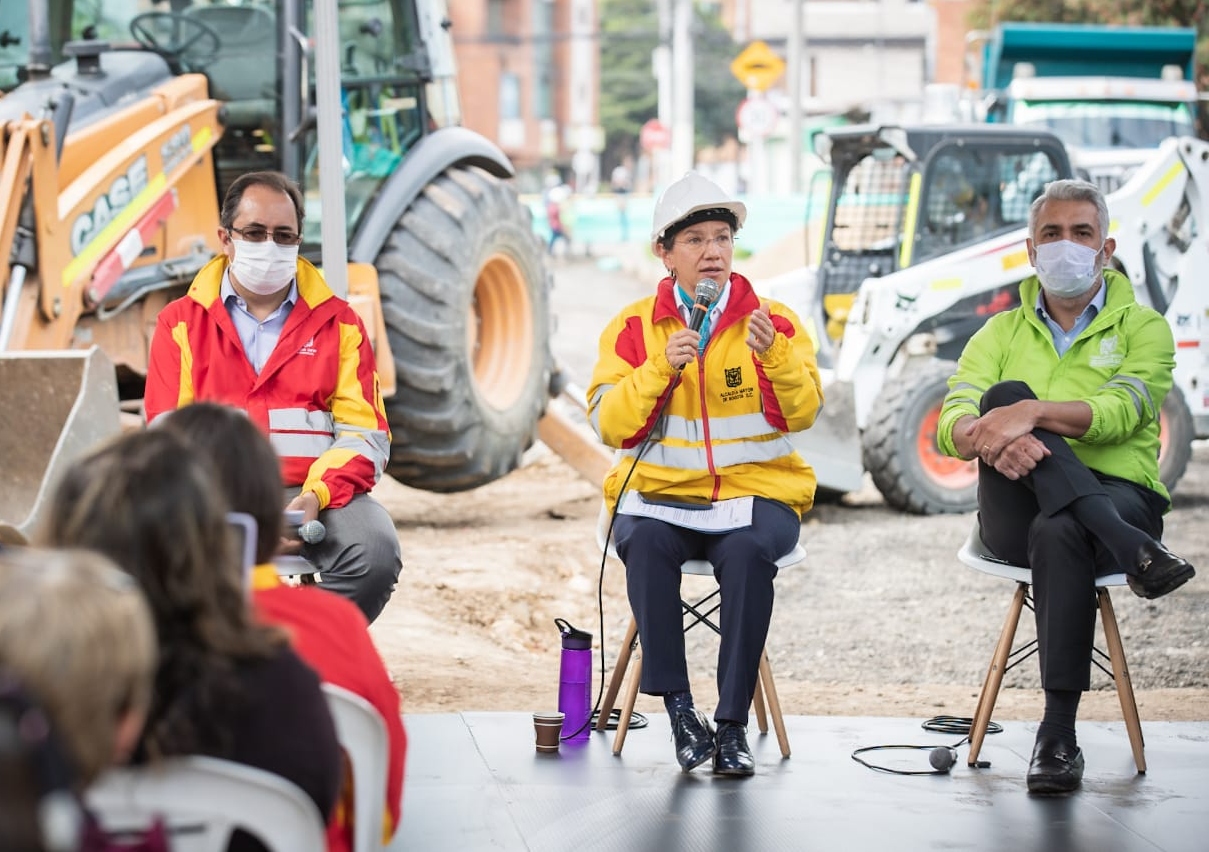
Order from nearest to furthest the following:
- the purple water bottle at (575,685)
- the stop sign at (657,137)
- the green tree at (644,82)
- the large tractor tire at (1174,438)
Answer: the purple water bottle at (575,685) → the large tractor tire at (1174,438) → the stop sign at (657,137) → the green tree at (644,82)

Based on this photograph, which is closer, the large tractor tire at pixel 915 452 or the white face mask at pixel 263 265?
the white face mask at pixel 263 265

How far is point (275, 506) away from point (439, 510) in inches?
296

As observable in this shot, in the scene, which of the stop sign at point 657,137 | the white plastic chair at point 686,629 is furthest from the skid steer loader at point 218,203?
the stop sign at point 657,137

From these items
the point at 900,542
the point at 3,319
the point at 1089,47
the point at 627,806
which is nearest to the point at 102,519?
the point at 627,806

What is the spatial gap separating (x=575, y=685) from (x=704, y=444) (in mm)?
729

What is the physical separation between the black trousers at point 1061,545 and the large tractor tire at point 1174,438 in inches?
239

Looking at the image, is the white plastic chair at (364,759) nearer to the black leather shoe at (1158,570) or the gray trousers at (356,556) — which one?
the gray trousers at (356,556)

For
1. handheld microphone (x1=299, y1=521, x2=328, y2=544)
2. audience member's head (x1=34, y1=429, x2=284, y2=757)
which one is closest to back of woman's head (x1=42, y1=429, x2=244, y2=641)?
audience member's head (x1=34, y1=429, x2=284, y2=757)

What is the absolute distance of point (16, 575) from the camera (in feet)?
5.86

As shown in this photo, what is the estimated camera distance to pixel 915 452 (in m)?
9.80

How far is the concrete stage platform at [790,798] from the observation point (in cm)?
377

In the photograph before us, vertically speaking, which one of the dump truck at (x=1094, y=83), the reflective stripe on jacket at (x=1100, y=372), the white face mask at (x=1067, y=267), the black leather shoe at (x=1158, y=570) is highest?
the dump truck at (x=1094, y=83)

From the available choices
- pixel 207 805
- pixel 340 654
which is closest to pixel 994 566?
pixel 340 654

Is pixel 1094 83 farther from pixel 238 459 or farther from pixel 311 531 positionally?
pixel 238 459
